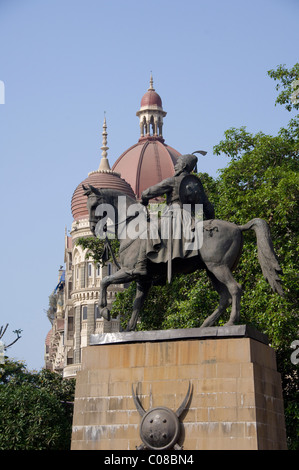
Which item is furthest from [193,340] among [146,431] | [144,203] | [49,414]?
[49,414]

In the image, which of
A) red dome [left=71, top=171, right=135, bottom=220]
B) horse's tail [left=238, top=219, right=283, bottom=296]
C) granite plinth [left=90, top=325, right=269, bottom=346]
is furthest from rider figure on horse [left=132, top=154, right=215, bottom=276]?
red dome [left=71, top=171, right=135, bottom=220]

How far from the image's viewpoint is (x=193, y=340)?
15.2 meters

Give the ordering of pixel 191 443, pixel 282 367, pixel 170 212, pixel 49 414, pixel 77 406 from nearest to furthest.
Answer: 1. pixel 191 443
2. pixel 77 406
3. pixel 170 212
4. pixel 282 367
5. pixel 49 414

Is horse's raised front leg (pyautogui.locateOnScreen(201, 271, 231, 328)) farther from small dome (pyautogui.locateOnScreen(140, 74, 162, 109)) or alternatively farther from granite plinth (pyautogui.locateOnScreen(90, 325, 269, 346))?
small dome (pyautogui.locateOnScreen(140, 74, 162, 109))

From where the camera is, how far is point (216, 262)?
1602 cm

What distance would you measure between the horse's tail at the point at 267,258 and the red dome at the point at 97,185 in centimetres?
5708

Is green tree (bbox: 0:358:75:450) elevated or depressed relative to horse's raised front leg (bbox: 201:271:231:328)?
elevated

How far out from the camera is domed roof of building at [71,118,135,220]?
75688mm

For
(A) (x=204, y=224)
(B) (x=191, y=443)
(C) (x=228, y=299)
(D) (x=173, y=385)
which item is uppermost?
(A) (x=204, y=224)

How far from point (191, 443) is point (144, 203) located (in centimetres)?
510

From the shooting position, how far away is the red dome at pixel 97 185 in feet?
248

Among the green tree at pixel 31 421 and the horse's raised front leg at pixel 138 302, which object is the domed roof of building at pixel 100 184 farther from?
the horse's raised front leg at pixel 138 302

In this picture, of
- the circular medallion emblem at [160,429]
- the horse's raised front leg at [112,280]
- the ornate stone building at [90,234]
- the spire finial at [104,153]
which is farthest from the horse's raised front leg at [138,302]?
the spire finial at [104,153]

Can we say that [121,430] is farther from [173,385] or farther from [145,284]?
[145,284]
